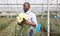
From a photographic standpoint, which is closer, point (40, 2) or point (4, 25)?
point (40, 2)

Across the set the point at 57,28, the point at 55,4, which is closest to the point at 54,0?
the point at 55,4

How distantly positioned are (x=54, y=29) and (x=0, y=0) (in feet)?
4.84

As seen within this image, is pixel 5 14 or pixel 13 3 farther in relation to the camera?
pixel 5 14

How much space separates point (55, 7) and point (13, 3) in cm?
108

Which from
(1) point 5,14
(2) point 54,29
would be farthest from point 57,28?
(1) point 5,14

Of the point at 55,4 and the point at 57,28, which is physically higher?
the point at 55,4

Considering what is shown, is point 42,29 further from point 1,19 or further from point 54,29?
point 1,19

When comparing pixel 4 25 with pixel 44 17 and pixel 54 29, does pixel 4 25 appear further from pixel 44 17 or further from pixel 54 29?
pixel 54 29

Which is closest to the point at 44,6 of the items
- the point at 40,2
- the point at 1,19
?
the point at 40,2

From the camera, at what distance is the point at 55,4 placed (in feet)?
19.0

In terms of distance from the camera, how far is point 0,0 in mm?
5656

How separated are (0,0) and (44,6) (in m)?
1.07

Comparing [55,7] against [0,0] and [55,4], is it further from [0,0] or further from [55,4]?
[0,0]

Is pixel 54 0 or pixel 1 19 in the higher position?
pixel 54 0
